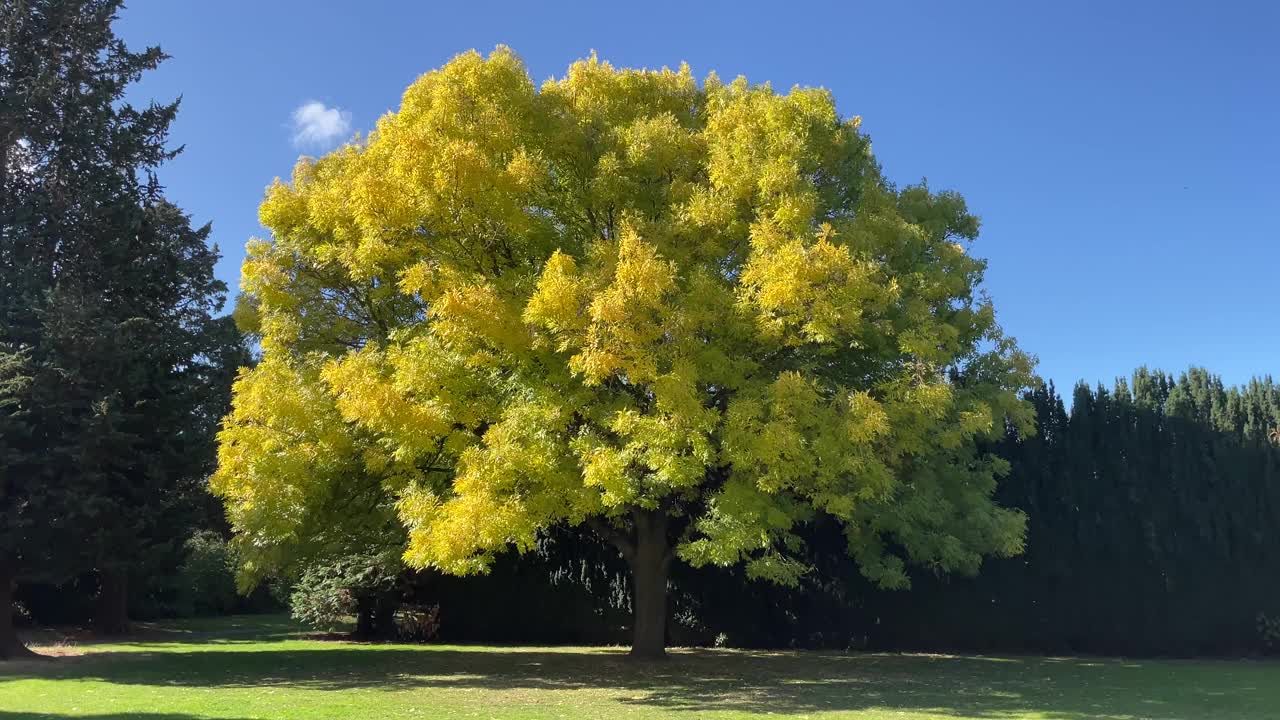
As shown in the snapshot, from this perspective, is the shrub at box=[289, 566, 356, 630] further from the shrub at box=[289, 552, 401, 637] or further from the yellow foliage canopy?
the yellow foliage canopy

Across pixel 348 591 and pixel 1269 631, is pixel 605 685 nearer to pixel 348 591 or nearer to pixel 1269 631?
pixel 348 591

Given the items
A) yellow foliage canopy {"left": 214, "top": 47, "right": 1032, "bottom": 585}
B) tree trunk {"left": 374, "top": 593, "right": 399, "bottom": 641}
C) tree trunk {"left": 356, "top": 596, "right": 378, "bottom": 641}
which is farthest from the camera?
tree trunk {"left": 356, "top": 596, "right": 378, "bottom": 641}

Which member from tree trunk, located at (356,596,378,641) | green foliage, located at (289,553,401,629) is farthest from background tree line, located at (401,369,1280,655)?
tree trunk, located at (356,596,378,641)

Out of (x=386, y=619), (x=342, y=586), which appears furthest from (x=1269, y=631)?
(x=342, y=586)

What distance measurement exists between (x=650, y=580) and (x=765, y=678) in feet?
9.05

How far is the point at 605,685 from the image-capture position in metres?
14.0

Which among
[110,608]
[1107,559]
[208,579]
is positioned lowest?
[110,608]

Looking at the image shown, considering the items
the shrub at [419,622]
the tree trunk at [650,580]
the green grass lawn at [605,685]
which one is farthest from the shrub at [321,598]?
the tree trunk at [650,580]

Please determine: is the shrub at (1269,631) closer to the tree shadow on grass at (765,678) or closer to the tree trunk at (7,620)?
the tree shadow on grass at (765,678)

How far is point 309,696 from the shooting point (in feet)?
40.2

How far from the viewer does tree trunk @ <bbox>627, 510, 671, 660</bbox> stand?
1636 cm

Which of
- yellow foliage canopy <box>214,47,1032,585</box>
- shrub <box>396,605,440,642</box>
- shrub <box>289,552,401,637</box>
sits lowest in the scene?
shrub <box>396,605,440,642</box>

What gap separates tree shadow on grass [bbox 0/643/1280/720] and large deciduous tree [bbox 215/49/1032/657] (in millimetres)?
1909

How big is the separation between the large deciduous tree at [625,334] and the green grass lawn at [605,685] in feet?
6.33
